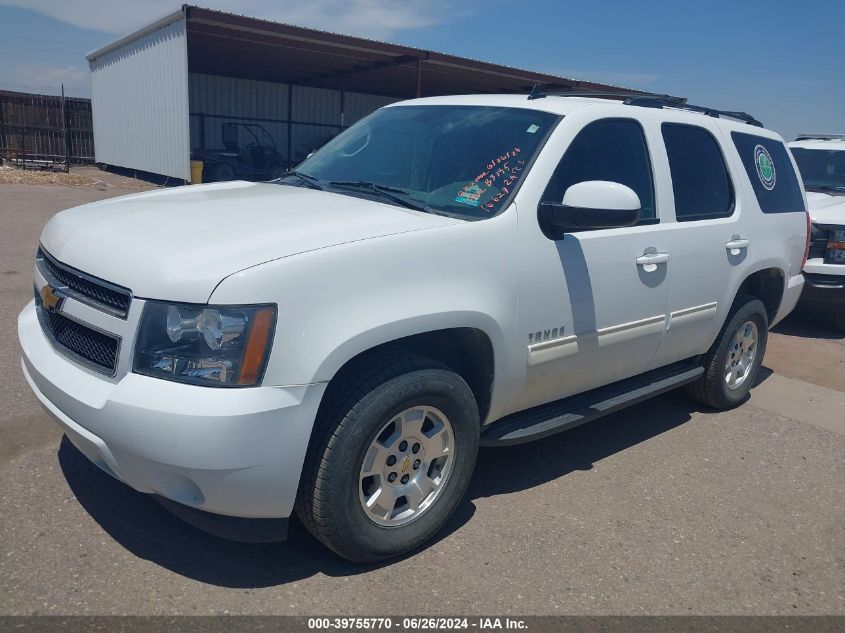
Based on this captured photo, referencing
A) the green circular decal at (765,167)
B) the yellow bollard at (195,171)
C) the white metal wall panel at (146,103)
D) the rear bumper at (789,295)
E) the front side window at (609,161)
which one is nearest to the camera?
the front side window at (609,161)

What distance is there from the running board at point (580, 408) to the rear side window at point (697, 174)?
Answer: 97 centimetres

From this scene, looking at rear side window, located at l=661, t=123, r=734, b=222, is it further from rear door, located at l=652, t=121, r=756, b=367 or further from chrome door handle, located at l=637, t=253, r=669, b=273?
chrome door handle, located at l=637, t=253, r=669, b=273

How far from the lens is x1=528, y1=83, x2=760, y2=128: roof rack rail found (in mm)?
4234

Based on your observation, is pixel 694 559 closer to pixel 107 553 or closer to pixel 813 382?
pixel 107 553

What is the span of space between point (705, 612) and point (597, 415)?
116 centimetres

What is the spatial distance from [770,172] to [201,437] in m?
4.49

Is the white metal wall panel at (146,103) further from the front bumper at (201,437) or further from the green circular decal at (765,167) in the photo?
the front bumper at (201,437)

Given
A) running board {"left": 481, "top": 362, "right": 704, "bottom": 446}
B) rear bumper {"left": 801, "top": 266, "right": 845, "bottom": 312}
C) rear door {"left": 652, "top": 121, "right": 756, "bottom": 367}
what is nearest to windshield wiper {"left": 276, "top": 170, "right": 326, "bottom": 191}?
running board {"left": 481, "top": 362, "right": 704, "bottom": 446}

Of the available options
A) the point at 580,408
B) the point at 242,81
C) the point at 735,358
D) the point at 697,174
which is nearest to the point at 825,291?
A: the point at 735,358

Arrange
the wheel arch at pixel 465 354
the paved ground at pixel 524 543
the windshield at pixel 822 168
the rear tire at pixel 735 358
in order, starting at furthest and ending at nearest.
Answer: the windshield at pixel 822 168 → the rear tire at pixel 735 358 → the wheel arch at pixel 465 354 → the paved ground at pixel 524 543

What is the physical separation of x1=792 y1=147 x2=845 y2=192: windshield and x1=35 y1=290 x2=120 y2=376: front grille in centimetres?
882

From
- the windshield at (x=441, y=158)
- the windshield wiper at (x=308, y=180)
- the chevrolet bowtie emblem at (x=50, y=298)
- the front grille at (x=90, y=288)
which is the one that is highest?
the windshield at (x=441, y=158)

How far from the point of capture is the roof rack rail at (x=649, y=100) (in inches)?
167

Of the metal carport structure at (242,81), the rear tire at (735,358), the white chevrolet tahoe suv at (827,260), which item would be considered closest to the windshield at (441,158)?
the rear tire at (735,358)
